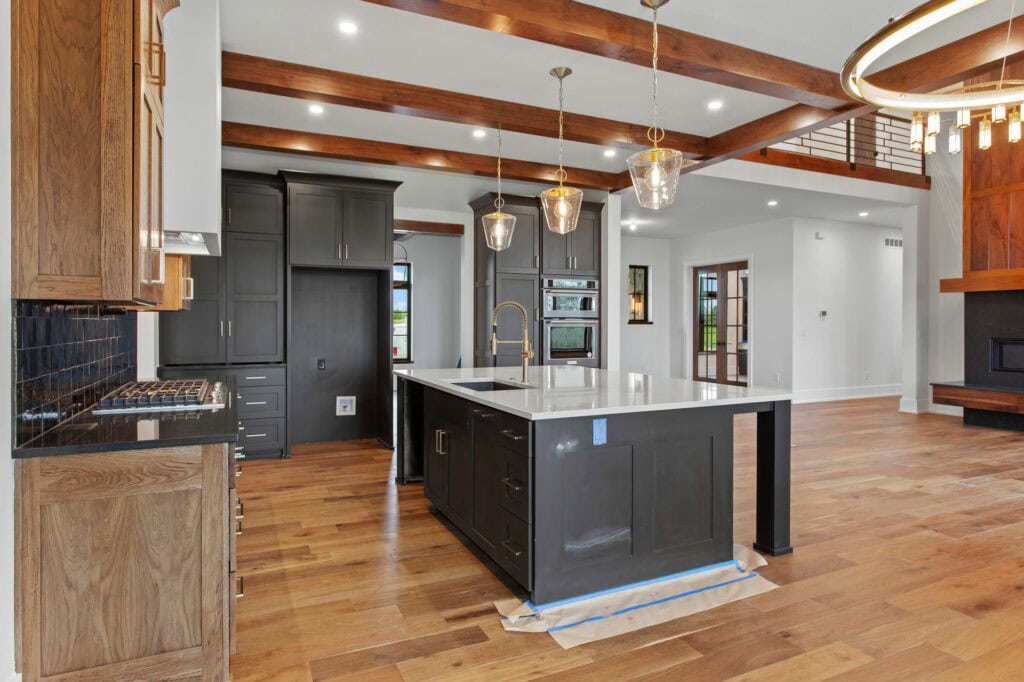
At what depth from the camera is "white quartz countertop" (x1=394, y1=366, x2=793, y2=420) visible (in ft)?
8.57

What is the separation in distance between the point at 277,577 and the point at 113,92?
6.91 ft

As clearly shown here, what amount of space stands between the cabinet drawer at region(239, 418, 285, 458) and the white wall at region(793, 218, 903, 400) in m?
7.01

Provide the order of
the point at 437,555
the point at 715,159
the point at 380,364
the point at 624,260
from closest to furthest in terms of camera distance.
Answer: the point at 437,555
the point at 715,159
the point at 380,364
the point at 624,260

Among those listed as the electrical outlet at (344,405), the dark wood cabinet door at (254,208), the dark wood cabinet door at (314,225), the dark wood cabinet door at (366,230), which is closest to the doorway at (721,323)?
the dark wood cabinet door at (366,230)

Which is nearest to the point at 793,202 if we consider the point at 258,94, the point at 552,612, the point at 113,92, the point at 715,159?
the point at 715,159

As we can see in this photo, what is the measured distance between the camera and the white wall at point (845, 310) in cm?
895

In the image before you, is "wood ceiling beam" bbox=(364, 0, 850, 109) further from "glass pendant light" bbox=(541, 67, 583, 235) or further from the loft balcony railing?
the loft balcony railing

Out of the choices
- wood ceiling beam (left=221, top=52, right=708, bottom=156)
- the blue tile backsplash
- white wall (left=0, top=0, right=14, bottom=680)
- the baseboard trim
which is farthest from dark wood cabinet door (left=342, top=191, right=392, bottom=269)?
the baseboard trim

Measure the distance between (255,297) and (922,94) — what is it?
4.98 metres

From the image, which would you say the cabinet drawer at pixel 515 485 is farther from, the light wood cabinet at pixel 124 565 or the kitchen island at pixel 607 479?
the light wood cabinet at pixel 124 565

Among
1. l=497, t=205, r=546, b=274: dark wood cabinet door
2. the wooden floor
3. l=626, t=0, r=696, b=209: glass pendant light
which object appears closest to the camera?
the wooden floor

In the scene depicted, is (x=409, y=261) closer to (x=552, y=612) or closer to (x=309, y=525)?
(x=309, y=525)

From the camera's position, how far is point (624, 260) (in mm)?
10305

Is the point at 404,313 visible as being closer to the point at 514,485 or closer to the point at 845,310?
the point at 845,310
